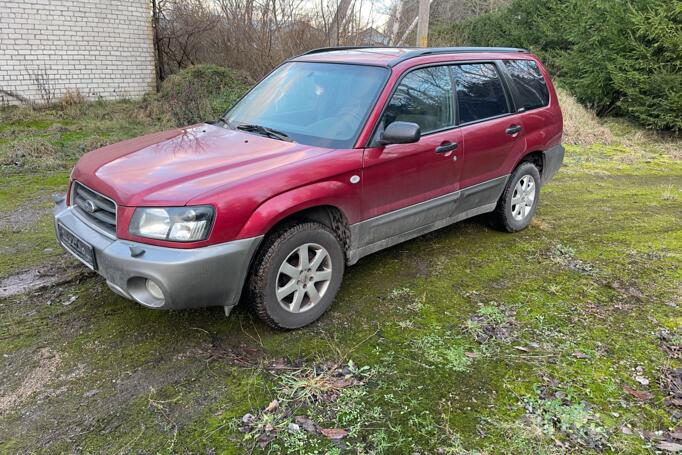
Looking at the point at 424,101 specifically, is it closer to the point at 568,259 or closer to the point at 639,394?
the point at 568,259

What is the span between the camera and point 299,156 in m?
3.41

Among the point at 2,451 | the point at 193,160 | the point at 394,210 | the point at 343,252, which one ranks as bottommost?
the point at 2,451

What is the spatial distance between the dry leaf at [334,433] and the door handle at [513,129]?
3282 mm

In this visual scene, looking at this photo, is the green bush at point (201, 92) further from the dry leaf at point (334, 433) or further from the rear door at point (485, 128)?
the dry leaf at point (334, 433)

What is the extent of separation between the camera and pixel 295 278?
133 inches

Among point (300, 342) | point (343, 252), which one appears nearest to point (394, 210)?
point (343, 252)

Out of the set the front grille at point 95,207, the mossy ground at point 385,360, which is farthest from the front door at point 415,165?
the front grille at point 95,207

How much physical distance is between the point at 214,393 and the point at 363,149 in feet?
6.14

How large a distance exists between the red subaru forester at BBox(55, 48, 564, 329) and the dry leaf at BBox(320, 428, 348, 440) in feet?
2.95

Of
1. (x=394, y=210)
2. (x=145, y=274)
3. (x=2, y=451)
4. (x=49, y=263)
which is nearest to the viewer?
(x=2, y=451)

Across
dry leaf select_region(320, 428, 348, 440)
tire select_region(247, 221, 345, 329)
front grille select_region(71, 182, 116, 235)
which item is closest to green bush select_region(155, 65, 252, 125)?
front grille select_region(71, 182, 116, 235)

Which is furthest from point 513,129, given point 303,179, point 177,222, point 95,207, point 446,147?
point 95,207

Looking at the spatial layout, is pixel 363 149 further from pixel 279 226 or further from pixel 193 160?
pixel 193 160

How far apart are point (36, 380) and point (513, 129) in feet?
14.1
